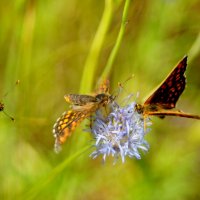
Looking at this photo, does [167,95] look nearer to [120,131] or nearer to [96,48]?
[120,131]

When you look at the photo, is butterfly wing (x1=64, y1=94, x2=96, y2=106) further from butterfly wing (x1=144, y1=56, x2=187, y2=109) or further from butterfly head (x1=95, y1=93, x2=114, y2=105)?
butterfly wing (x1=144, y1=56, x2=187, y2=109)

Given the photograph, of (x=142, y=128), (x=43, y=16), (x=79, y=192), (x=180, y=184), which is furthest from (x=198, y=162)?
(x=43, y=16)

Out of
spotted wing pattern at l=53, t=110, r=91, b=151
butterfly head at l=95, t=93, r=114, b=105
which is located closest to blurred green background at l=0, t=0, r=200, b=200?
butterfly head at l=95, t=93, r=114, b=105

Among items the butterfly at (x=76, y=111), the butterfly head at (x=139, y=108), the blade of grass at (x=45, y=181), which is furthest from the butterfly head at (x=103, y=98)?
the blade of grass at (x=45, y=181)

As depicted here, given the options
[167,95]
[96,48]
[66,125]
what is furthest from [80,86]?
[66,125]

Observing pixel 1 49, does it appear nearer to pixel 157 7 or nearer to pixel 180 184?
pixel 157 7

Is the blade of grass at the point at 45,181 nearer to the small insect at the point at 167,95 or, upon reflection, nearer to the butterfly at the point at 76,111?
the butterfly at the point at 76,111

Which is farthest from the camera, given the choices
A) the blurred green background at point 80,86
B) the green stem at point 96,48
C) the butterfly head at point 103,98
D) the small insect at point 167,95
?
the blurred green background at point 80,86
